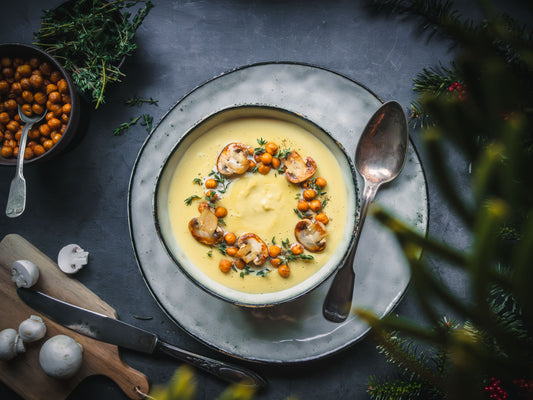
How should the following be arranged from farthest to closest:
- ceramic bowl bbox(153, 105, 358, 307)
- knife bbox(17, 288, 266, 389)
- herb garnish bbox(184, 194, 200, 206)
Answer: knife bbox(17, 288, 266, 389), herb garnish bbox(184, 194, 200, 206), ceramic bowl bbox(153, 105, 358, 307)

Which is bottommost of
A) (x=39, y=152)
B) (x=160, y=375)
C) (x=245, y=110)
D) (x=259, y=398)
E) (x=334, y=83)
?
(x=160, y=375)

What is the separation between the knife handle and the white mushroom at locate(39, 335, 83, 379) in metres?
0.34

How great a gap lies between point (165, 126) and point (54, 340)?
1005 millimetres

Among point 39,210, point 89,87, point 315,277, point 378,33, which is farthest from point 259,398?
point 378,33

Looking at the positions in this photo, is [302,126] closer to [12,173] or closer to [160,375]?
[160,375]

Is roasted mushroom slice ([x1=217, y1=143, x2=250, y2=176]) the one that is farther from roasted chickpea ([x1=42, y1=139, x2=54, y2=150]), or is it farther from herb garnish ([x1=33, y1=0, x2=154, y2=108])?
roasted chickpea ([x1=42, y1=139, x2=54, y2=150])

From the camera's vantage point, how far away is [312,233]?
1.65 meters

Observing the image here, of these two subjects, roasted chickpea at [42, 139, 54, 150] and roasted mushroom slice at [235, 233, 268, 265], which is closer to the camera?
roasted mushroom slice at [235, 233, 268, 265]

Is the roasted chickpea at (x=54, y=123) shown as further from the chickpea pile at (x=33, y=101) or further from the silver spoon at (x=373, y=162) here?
the silver spoon at (x=373, y=162)

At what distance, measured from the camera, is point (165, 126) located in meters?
1.76

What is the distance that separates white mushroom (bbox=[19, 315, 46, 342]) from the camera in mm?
1809

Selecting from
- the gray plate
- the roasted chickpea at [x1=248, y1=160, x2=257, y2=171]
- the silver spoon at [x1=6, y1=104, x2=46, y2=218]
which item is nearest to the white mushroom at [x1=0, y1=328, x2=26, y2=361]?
the silver spoon at [x1=6, y1=104, x2=46, y2=218]

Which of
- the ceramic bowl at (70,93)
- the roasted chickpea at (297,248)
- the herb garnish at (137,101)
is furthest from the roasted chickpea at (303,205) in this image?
the ceramic bowl at (70,93)

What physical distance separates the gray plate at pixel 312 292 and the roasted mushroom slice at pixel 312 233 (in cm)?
18
